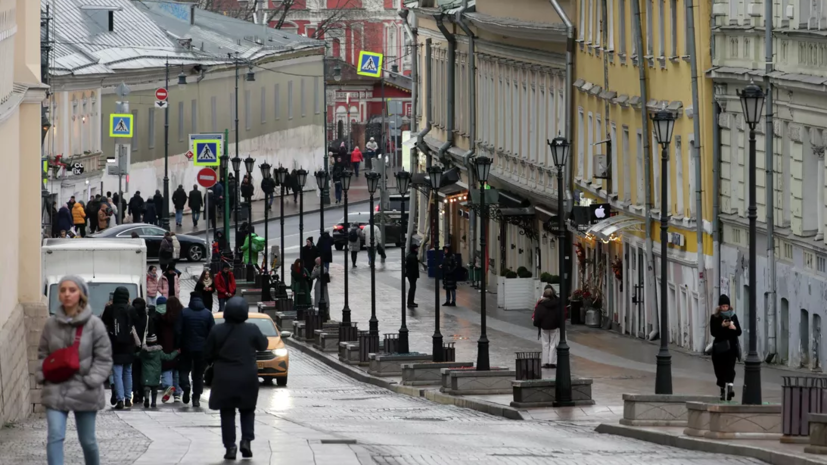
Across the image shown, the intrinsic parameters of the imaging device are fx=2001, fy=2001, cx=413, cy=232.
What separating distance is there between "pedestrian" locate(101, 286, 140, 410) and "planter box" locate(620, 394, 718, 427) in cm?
644

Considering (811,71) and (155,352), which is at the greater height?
(811,71)

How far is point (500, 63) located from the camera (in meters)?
56.1

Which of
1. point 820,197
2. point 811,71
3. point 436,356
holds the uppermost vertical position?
point 811,71

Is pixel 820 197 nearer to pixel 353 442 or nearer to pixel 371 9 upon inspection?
pixel 353 442

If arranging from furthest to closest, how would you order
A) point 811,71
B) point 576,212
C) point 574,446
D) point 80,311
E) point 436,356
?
point 576,212, point 436,356, point 811,71, point 574,446, point 80,311

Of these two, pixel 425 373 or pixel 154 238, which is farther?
pixel 154 238

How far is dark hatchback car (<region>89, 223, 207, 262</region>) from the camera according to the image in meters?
57.8

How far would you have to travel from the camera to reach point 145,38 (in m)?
82.9

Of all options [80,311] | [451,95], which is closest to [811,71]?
[80,311]

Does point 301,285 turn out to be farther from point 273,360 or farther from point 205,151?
point 273,360

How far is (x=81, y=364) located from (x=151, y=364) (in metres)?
11.1

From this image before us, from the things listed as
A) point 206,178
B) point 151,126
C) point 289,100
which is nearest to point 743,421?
point 206,178

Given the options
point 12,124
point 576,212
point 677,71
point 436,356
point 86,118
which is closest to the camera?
point 12,124

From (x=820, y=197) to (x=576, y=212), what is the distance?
11830 millimetres
